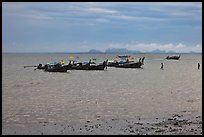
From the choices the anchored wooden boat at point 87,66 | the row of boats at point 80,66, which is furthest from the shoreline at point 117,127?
the anchored wooden boat at point 87,66

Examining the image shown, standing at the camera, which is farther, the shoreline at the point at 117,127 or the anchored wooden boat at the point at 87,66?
the anchored wooden boat at the point at 87,66

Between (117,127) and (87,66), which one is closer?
(117,127)

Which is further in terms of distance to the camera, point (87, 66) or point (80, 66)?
point (80, 66)

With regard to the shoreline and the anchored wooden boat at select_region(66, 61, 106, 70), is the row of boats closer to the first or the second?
the anchored wooden boat at select_region(66, 61, 106, 70)

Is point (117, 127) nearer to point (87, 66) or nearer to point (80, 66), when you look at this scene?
point (87, 66)

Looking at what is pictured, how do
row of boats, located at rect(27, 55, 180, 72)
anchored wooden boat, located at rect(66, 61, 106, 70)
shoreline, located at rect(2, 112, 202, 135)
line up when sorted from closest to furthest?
shoreline, located at rect(2, 112, 202, 135) → row of boats, located at rect(27, 55, 180, 72) → anchored wooden boat, located at rect(66, 61, 106, 70)

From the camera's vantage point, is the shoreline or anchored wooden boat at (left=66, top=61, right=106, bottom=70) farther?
anchored wooden boat at (left=66, top=61, right=106, bottom=70)

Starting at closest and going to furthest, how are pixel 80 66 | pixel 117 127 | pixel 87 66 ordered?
pixel 117 127
pixel 87 66
pixel 80 66

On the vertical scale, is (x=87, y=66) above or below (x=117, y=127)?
above

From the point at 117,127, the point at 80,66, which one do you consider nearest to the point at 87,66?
the point at 80,66

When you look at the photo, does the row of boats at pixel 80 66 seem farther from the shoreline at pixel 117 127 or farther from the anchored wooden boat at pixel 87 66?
the shoreline at pixel 117 127

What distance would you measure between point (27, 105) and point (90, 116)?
6.66m

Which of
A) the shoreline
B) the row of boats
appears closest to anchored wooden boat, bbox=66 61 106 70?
the row of boats

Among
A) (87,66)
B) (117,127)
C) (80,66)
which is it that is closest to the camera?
(117,127)
